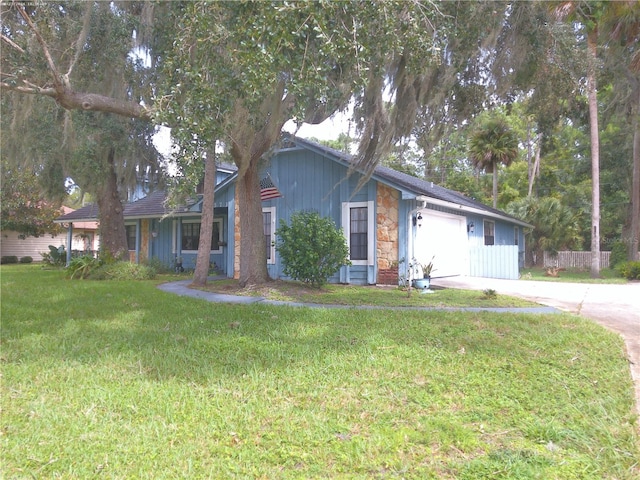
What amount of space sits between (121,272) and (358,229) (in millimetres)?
7492

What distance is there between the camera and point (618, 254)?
19.5m

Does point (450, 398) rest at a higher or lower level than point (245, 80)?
lower

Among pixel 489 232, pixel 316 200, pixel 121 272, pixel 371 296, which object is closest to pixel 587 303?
pixel 371 296

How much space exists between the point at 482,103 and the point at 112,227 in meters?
12.6

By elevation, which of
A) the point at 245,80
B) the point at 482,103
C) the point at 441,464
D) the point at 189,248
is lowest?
the point at 441,464

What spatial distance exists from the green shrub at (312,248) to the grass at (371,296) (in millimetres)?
464

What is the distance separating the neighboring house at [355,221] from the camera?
37.3ft

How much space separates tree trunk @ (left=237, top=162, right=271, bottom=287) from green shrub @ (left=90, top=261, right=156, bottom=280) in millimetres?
5074

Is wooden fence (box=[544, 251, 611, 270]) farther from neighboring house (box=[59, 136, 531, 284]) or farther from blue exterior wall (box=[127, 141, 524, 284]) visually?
blue exterior wall (box=[127, 141, 524, 284])

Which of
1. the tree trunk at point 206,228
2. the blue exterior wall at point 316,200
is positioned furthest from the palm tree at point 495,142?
the tree trunk at point 206,228

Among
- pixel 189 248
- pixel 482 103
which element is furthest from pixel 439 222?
pixel 189 248

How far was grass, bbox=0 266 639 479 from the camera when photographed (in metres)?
2.79

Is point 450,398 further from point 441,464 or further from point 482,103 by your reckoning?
point 482,103

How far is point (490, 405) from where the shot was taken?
11.7 ft
